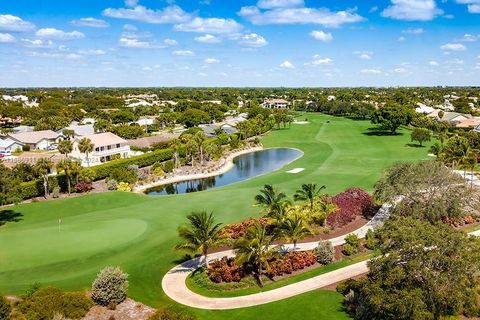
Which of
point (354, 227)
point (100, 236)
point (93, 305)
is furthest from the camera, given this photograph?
point (354, 227)

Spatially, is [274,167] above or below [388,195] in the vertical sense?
below

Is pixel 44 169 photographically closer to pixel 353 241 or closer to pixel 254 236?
pixel 254 236

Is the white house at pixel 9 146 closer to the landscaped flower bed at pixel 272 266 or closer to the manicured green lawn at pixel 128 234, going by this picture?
the manicured green lawn at pixel 128 234

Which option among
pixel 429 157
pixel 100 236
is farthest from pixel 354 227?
pixel 429 157

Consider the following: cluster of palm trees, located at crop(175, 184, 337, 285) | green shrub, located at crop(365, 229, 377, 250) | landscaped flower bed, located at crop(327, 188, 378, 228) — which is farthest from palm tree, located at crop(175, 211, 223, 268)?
landscaped flower bed, located at crop(327, 188, 378, 228)

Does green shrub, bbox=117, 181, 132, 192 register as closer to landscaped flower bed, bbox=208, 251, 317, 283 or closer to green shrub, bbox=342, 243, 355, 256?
landscaped flower bed, bbox=208, 251, 317, 283

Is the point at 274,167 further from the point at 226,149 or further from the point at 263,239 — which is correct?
the point at 263,239
